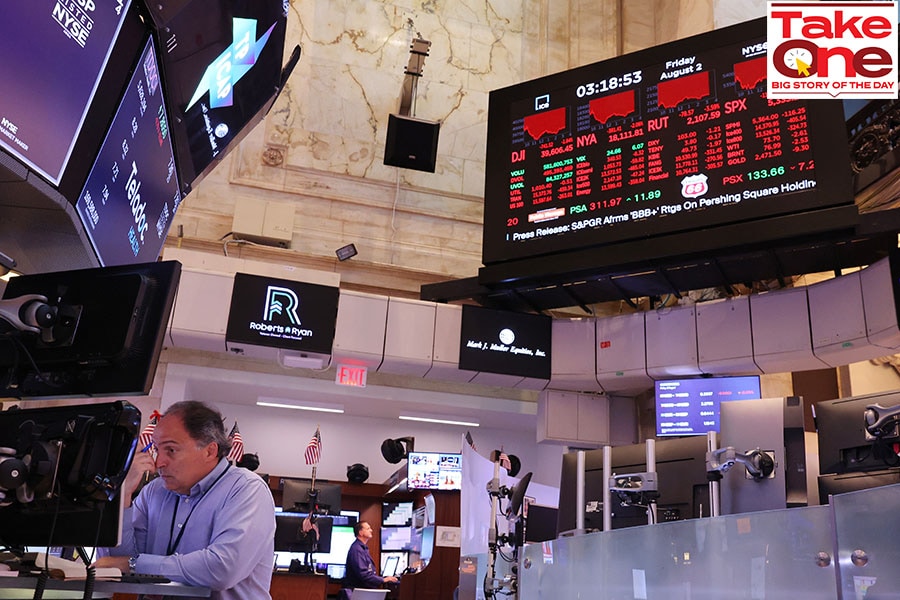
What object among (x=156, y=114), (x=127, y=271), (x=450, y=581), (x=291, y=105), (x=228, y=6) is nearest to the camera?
(x=127, y=271)

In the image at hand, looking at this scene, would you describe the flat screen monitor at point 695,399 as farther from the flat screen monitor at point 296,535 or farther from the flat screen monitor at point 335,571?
the flat screen monitor at point 335,571

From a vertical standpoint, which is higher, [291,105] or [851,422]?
[291,105]

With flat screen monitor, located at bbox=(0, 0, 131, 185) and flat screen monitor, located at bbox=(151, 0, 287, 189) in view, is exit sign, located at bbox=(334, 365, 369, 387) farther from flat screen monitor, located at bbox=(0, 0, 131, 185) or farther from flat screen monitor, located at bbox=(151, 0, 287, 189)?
flat screen monitor, located at bbox=(0, 0, 131, 185)

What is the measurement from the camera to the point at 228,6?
10.5 feet

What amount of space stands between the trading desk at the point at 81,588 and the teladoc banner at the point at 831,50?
551 centimetres

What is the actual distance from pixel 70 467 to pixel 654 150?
19.1 ft

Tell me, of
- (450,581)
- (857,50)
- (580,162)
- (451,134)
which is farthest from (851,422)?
(451,134)

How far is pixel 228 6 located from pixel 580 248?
4.26 m

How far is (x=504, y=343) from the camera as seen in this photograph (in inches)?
318

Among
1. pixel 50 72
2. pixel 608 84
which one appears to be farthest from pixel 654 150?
pixel 50 72

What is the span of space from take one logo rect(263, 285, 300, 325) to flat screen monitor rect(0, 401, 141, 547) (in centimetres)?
563

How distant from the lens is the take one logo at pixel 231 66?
11.0 ft

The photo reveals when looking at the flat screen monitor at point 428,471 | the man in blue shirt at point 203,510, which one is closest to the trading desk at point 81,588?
the man in blue shirt at point 203,510

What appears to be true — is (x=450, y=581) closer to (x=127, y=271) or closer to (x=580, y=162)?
(x=580, y=162)
